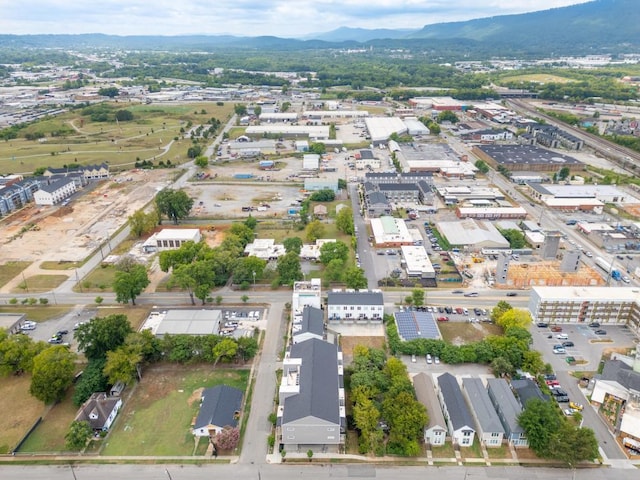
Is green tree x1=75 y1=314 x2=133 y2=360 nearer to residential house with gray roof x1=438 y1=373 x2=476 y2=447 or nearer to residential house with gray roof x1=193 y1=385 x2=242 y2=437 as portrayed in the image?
residential house with gray roof x1=193 y1=385 x2=242 y2=437

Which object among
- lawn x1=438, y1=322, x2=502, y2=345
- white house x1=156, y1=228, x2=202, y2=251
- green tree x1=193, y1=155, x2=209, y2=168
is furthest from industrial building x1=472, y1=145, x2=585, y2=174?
white house x1=156, y1=228, x2=202, y2=251

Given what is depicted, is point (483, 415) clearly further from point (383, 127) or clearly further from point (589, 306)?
point (383, 127)

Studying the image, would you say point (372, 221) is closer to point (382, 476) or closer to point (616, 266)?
point (616, 266)

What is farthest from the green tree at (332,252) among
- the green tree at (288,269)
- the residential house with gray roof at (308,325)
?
the residential house with gray roof at (308,325)

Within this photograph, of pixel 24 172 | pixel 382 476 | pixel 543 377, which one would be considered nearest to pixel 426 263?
Answer: pixel 543 377

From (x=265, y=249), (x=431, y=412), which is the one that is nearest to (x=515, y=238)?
(x=265, y=249)
